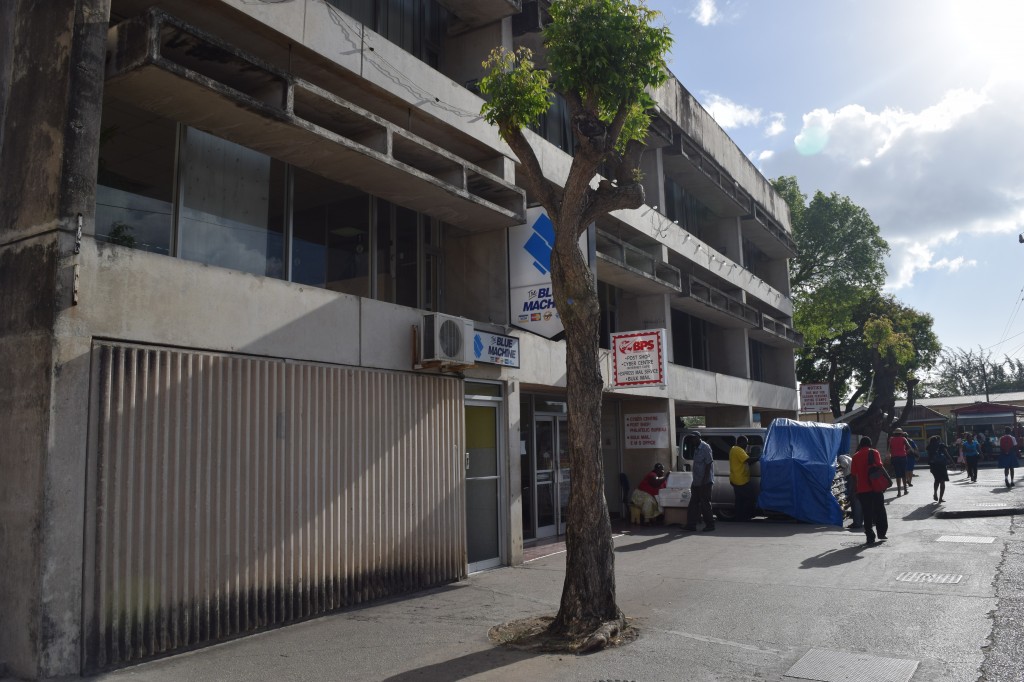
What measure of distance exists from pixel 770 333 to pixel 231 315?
78.1 ft

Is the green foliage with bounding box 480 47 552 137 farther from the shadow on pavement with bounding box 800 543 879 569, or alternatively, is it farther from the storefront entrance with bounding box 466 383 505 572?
the shadow on pavement with bounding box 800 543 879 569

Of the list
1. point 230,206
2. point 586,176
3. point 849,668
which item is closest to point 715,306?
point 586,176

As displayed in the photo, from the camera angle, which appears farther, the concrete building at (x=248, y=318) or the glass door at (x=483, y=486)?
the glass door at (x=483, y=486)

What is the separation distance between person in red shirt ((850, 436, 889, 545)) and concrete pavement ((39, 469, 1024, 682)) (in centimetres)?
42

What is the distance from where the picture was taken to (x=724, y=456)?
1808 cm

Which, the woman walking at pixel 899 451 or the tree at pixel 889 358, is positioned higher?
the tree at pixel 889 358

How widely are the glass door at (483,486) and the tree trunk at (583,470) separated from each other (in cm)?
388

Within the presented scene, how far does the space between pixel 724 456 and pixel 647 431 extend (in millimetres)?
1843

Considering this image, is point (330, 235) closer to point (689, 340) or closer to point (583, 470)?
point (583, 470)

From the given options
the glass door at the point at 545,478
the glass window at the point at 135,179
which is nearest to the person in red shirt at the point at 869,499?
the glass door at the point at 545,478

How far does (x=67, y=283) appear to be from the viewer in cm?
643

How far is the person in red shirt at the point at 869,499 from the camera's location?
12641mm

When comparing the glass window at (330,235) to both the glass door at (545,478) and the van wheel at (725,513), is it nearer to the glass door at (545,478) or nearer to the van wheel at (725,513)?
the glass door at (545,478)

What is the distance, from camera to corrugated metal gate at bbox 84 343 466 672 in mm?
6652
